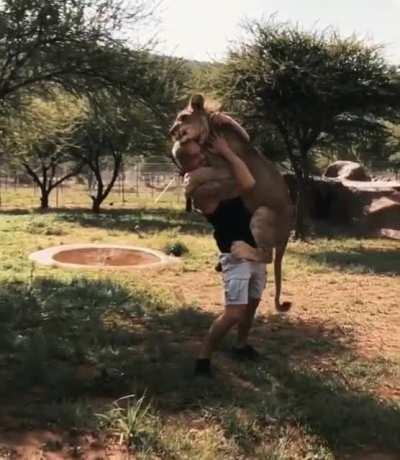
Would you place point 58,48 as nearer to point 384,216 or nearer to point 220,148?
point 220,148

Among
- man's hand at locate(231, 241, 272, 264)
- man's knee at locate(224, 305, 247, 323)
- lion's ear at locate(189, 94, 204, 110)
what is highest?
lion's ear at locate(189, 94, 204, 110)

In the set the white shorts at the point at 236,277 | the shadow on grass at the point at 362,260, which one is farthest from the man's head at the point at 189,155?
the shadow on grass at the point at 362,260

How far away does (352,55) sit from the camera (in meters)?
15.3

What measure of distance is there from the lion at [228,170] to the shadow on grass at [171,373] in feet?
3.73

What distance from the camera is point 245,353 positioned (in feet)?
18.6

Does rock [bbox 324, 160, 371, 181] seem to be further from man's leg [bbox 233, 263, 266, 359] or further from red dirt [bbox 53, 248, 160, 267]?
man's leg [bbox 233, 263, 266, 359]

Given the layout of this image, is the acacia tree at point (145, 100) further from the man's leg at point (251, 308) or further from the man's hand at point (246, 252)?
the man's hand at point (246, 252)

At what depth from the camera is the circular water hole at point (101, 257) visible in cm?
1114

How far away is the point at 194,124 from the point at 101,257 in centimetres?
768

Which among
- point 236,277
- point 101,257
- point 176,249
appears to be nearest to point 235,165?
point 236,277

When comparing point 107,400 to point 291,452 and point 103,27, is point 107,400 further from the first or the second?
point 103,27

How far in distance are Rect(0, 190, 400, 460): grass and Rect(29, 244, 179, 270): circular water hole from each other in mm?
994

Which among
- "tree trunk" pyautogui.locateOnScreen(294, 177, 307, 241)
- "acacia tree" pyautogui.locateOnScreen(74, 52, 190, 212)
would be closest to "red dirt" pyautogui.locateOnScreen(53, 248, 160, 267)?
"acacia tree" pyautogui.locateOnScreen(74, 52, 190, 212)

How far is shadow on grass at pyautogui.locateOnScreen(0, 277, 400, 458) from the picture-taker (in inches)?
165
